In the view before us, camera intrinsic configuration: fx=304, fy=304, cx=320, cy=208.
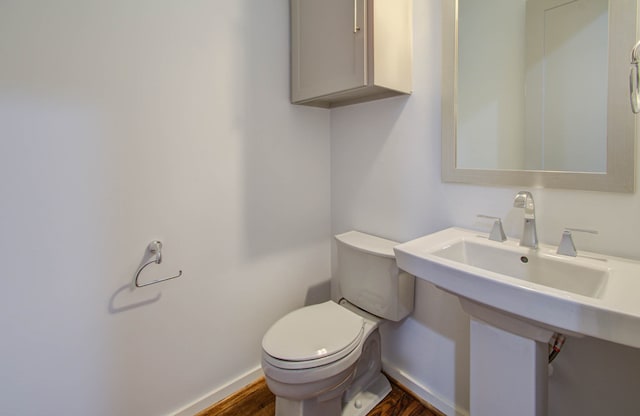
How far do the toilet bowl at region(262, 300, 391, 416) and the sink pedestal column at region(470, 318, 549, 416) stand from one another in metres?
0.46

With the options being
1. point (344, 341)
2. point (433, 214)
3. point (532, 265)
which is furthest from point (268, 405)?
point (532, 265)

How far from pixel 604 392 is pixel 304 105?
1.73 metres

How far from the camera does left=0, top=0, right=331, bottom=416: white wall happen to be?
1041 mm

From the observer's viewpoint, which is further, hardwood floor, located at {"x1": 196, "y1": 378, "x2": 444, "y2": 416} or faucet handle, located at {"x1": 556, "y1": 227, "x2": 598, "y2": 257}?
hardwood floor, located at {"x1": 196, "y1": 378, "x2": 444, "y2": 416}

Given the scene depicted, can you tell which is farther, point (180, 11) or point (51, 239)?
point (180, 11)

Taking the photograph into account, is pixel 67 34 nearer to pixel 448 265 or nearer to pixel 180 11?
pixel 180 11

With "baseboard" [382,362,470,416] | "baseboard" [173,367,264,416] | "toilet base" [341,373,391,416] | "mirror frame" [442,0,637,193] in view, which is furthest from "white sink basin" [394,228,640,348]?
"baseboard" [173,367,264,416]

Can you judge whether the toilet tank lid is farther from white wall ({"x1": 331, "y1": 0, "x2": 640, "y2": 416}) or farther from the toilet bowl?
the toilet bowl

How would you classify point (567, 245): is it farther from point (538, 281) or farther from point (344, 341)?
point (344, 341)

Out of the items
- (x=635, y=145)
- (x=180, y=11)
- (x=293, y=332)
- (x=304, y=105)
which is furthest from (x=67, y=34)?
Answer: (x=635, y=145)

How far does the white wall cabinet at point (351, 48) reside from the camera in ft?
4.11

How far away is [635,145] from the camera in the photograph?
896 millimetres

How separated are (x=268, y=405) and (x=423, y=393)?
77cm

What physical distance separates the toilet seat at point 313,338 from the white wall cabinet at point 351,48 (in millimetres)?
1043
